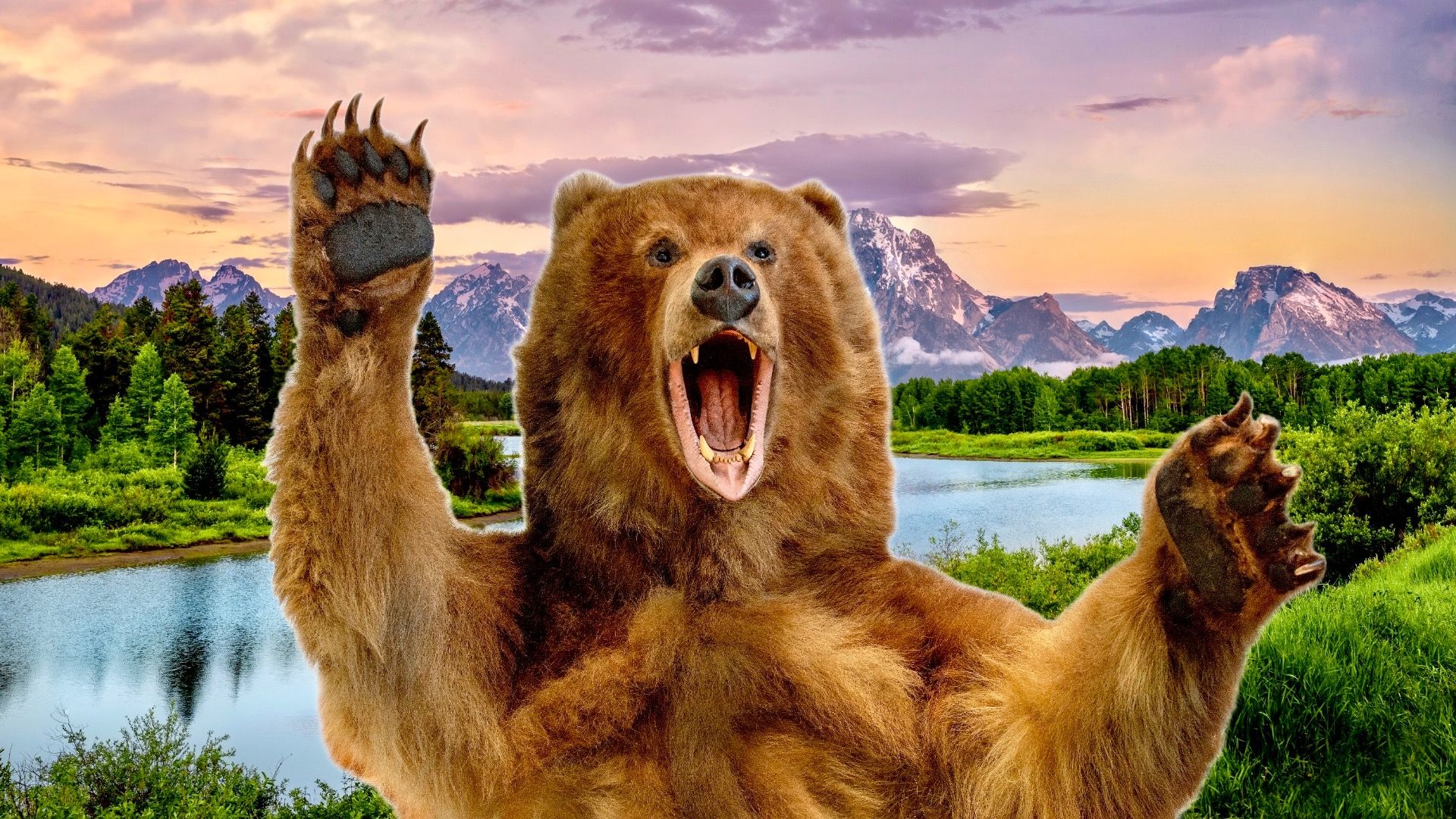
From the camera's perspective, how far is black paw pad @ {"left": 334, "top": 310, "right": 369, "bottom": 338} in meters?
2.41

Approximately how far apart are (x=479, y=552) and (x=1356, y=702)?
6837 millimetres

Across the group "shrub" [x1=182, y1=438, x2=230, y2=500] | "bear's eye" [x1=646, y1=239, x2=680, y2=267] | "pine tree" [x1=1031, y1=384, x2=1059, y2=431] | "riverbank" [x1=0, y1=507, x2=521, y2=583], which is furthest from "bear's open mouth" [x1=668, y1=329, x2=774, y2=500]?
"pine tree" [x1=1031, y1=384, x2=1059, y2=431]

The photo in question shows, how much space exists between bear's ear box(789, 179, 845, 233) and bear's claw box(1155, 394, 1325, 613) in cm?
127

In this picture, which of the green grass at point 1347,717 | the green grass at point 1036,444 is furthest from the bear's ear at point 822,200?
the green grass at point 1036,444

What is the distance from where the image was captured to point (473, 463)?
27.3 metres

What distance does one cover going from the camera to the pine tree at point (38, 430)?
40.8 meters

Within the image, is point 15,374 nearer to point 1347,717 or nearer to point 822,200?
point 1347,717

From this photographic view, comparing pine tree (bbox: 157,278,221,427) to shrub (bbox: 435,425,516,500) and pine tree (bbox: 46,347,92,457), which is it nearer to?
pine tree (bbox: 46,347,92,457)

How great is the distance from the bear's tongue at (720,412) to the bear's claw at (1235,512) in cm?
102

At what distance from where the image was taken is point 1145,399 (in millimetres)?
41625

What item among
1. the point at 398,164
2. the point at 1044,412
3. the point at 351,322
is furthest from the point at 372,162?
the point at 1044,412

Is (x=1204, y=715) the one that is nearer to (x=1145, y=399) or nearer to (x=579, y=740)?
(x=579, y=740)

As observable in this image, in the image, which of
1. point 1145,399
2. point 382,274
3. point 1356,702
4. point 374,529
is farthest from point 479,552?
point 1145,399

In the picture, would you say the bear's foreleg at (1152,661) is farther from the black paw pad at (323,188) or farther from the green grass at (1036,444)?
the green grass at (1036,444)
